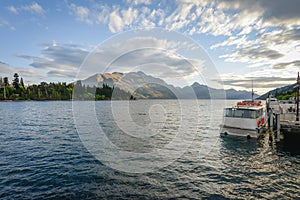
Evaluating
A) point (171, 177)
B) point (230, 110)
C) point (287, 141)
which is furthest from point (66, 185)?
point (287, 141)

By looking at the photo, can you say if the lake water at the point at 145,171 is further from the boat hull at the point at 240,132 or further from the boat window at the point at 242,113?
the boat window at the point at 242,113

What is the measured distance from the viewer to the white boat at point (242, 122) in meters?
29.5

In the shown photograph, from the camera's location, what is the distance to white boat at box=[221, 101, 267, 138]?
29453mm

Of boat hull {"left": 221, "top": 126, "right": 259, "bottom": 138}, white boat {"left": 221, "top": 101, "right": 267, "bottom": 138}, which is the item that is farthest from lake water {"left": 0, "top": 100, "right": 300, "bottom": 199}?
white boat {"left": 221, "top": 101, "right": 267, "bottom": 138}

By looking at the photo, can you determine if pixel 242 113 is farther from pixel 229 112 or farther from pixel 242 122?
pixel 229 112

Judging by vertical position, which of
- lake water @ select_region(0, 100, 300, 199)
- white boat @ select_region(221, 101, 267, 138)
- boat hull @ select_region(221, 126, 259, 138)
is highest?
white boat @ select_region(221, 101, 267, 138)

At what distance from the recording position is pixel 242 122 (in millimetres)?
30234

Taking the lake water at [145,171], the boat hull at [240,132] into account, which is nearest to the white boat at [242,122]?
the boat hull at [240,132]

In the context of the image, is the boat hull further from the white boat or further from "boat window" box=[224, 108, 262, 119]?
"boat window" box=[224, 108, 262, 119]

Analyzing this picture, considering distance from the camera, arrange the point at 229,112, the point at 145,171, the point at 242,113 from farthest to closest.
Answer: the point at 229,112
the point at 242,113
the point at 145,171

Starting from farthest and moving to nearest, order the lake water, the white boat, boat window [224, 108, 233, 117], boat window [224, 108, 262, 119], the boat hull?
boat window [224, 108, 233, 117] < boat window [224, 108, 262, 119] < the white boat < the boat hull < the lake water

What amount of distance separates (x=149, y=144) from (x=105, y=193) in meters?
13.9

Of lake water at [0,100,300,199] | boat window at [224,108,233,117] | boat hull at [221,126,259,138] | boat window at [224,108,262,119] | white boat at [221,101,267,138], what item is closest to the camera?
lake water at [0,100,300,199]

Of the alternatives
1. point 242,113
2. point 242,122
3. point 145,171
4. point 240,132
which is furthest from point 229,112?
point 145,171
